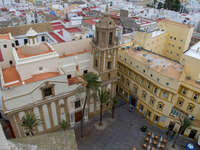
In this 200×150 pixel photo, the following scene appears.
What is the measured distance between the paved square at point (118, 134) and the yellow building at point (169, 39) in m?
26.9

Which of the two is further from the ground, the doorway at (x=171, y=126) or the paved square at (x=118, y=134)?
the doorway at (x=171, y=126)

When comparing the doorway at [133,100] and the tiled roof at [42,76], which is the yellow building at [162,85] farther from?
the tiled roof at [42,76]

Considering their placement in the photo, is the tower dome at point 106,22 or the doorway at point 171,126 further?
the doorway at point 171,126

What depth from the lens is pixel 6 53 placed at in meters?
43.4

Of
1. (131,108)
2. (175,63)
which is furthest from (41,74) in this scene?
(175,63)

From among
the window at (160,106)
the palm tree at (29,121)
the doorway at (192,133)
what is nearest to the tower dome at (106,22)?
the window at (160,106)

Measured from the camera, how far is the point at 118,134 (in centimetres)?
4156

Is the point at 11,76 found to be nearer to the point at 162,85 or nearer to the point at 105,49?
the point at 105,49

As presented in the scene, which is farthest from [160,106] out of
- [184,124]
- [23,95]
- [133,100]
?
[23,95]

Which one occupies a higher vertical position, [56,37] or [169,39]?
[56,37]

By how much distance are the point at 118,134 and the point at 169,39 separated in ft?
152

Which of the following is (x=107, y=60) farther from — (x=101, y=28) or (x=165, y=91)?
(x=165, y=91)

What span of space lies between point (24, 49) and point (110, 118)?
2671 cm

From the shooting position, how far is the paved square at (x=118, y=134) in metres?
38.8
